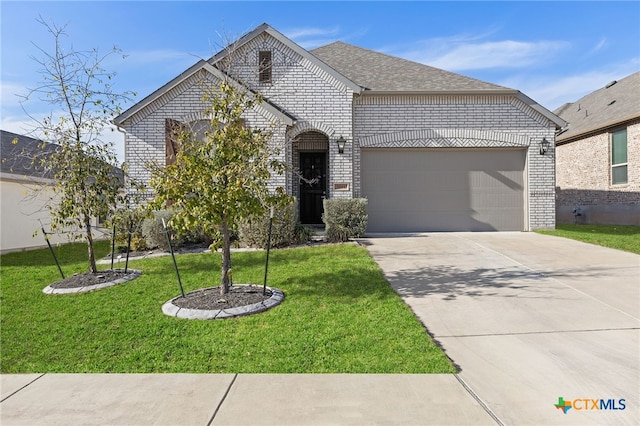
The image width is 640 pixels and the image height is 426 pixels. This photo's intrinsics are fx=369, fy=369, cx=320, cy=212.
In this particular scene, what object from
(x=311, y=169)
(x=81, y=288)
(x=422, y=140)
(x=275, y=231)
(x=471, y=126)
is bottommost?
(x=81, y=288)

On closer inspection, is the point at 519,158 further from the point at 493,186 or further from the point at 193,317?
the point at 193,317

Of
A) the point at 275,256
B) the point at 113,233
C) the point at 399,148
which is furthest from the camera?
the point at 399,148

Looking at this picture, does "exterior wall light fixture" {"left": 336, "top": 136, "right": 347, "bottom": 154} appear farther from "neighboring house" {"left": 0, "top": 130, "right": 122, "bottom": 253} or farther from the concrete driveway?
"neighboring house" {"left": 0, "top": 130, "right": 122, "bottom": 253}

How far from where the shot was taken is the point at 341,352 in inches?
146

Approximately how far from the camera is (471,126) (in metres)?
11.9

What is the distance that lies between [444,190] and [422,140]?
179 cm

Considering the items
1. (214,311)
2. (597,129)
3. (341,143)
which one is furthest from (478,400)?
(597,129)

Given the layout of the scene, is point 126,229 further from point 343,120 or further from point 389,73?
point 389,73

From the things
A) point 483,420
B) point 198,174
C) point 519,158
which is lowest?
point 483,420

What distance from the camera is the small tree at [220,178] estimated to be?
4.93 meters

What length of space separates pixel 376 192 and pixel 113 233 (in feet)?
25.3

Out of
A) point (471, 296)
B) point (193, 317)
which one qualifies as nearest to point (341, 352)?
point (193, 317)

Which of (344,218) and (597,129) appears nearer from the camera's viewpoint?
(344,218)

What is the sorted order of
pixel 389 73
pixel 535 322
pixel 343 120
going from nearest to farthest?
pixel 535 322 → pixel 343 120 → pixel 389 73
